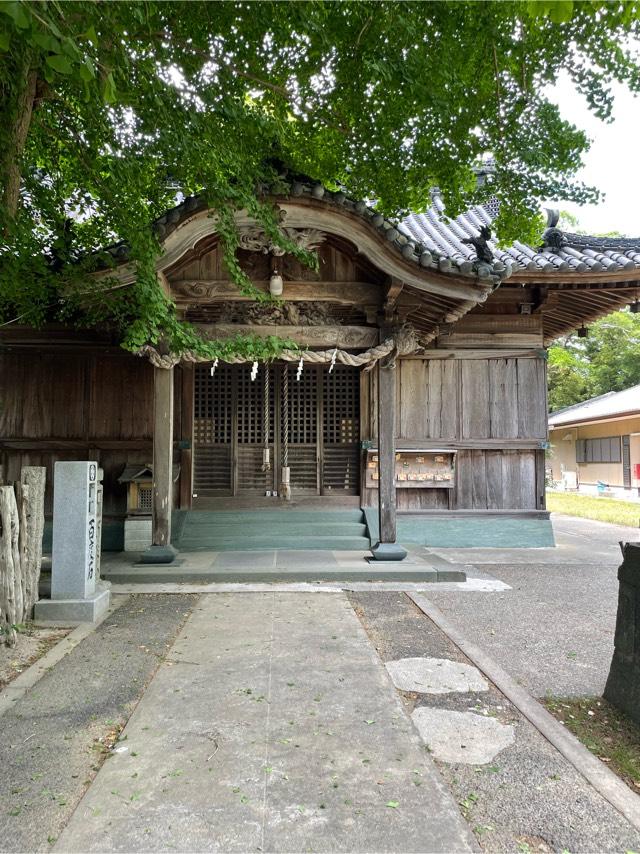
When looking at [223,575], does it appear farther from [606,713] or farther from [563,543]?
[563,543]

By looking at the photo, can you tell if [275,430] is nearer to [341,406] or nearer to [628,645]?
[341,406]

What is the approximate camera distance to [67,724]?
3.09 metres

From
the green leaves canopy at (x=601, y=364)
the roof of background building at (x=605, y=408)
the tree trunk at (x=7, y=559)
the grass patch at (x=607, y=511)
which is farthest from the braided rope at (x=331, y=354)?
the green leaves canopy at (x=601, y=364)

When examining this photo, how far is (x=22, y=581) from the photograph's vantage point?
16.3 feet

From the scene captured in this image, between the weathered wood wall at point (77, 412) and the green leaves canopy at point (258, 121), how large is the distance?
2.55m

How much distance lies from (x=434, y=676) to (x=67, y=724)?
248cm

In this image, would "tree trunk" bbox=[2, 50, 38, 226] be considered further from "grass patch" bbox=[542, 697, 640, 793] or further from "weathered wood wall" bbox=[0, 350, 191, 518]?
"grass patch" bbox=[542, 697, 640, 793]

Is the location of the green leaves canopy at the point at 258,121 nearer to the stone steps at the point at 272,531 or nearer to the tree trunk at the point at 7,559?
the tree trunk at the point at 7,559

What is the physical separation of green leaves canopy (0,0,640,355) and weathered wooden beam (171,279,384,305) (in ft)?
3.13

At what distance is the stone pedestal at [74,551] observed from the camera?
203 inches

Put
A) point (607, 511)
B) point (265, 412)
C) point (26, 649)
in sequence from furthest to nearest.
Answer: point (607, 511), point (265, 412), point (26, 649)

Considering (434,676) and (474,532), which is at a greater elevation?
(474,532)

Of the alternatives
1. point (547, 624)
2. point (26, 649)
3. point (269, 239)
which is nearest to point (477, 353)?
point (269, 239)

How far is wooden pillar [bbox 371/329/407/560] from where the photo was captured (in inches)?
290
